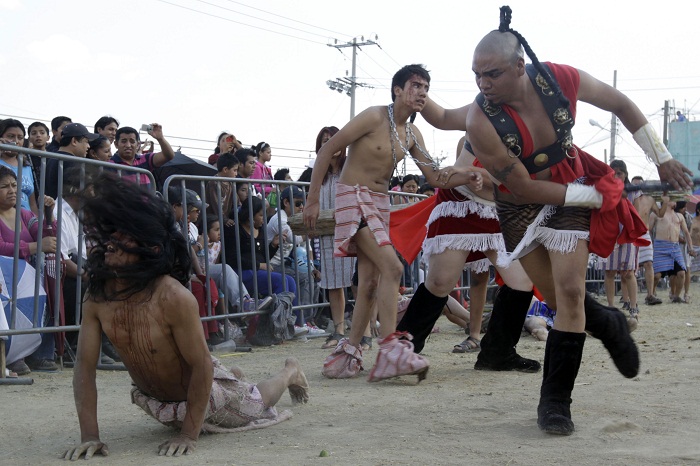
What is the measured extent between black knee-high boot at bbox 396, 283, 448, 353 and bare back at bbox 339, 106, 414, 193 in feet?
2.81

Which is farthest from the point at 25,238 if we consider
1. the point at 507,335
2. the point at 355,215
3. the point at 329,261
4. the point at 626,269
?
the point at 626,269

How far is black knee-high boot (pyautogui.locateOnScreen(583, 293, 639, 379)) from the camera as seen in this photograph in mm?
4438

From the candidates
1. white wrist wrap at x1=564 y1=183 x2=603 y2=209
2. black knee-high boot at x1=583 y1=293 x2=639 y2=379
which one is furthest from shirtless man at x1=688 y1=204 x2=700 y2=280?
white wrist wrap at x1=564 y1=183 x2=603 y2=209

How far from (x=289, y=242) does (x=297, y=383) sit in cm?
459

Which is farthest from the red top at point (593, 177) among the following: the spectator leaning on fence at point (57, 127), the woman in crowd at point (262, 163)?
the woman in crowd at point (262, 163)

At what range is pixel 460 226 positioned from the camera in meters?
6.07

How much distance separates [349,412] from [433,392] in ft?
2.49

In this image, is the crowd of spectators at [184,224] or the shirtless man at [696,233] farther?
the shirtless man at [696,233]

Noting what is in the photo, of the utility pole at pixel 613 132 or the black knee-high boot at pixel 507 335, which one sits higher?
the utility pole at pixel 613 132

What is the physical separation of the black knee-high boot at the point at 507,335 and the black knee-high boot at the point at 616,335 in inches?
53.6

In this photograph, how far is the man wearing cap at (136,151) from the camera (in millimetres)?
8570

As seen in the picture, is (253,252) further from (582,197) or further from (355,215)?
(582,197)

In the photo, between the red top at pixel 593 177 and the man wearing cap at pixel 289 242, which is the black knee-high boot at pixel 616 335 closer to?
the red top at pixel 593 177

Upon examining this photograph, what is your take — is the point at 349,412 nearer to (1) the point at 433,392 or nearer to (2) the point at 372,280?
(1) the point at 433,392
